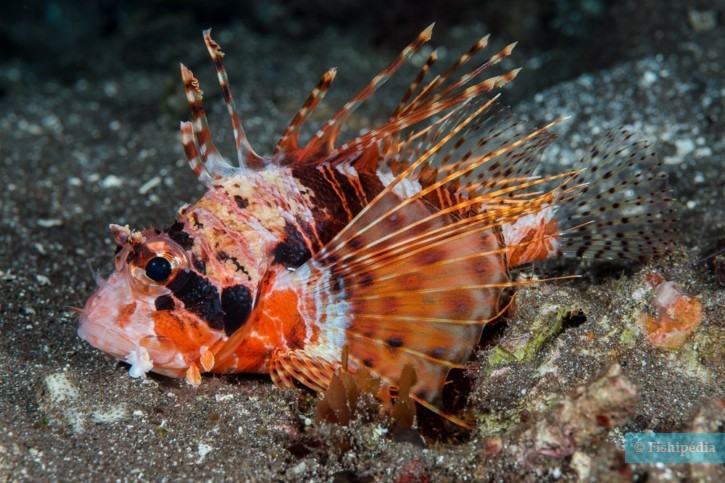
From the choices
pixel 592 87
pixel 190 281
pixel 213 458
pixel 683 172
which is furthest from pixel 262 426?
pixel 592 87

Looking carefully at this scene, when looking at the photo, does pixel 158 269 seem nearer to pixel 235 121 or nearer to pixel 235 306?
pixel 235 306

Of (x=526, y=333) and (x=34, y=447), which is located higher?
(x=34, y=447)

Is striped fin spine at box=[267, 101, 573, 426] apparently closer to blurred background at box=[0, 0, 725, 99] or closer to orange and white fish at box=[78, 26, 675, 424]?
orange and white fish at box=[78, 26, 675, 424]

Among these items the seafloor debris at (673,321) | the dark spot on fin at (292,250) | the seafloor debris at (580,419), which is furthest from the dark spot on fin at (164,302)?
the seafloor debris at (673,321)

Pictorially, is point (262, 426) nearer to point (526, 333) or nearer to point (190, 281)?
point (190, 281)
